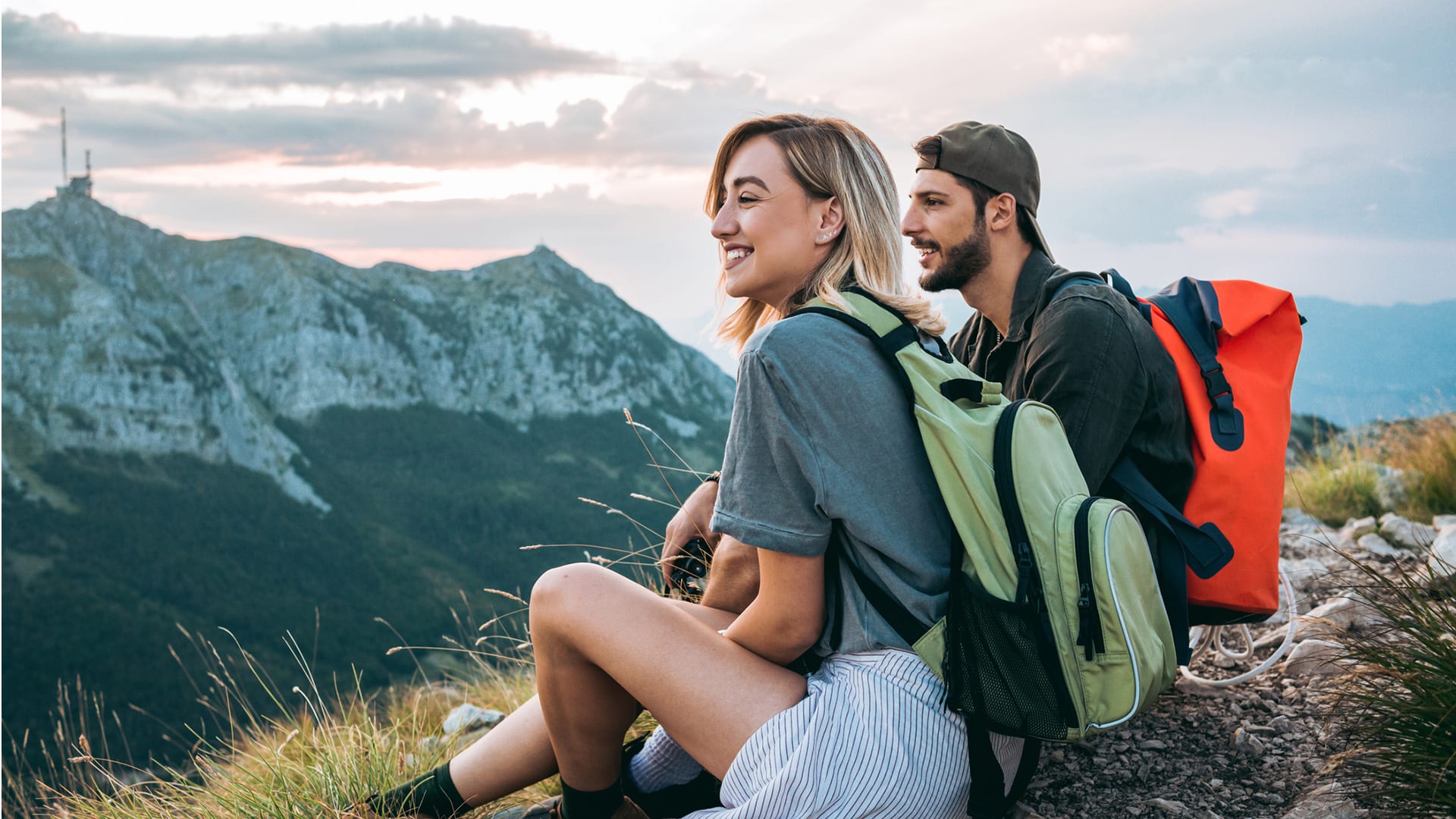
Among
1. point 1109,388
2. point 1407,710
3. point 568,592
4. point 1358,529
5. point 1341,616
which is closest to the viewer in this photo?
point 568,592

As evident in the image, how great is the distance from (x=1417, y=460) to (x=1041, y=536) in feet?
22.0

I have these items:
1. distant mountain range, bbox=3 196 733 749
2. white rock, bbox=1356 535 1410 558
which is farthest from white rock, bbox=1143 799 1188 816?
distant mountain range, bbox=3 196 733 749

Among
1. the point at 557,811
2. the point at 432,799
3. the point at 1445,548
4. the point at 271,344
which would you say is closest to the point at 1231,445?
the point at 557,811

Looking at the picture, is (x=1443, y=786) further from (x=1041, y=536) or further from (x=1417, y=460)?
(x=1417, y=460)

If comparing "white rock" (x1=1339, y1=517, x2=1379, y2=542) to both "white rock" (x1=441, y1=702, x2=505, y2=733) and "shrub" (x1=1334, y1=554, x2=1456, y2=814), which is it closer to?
"shrub" (x1=1334, y1=554, x2=1456, y2=814)

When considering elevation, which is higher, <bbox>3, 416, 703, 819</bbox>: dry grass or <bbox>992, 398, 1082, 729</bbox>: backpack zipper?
<bbox>992, 398, 1082, 729</bbox>: backpack zipper

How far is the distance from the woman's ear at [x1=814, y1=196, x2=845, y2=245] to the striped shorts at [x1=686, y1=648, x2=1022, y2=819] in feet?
3.27

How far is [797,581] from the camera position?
1.92m

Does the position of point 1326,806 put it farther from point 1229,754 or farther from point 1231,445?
point 1231,445

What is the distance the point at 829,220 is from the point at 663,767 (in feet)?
5.19

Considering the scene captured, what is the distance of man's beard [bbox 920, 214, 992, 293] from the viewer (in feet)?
11.5

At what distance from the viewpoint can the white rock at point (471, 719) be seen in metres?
4.41

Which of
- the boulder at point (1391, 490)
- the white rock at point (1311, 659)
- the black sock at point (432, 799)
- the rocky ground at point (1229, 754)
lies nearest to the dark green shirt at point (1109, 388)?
the rocky ground at point (1229, 754)

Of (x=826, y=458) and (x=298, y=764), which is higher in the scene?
(x=826, y=458)
